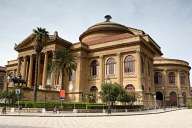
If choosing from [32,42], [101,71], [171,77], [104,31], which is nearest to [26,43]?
[32,42]

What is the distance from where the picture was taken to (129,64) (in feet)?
169

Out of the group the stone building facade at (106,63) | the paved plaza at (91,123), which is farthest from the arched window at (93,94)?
the paved plaza at (91,123)

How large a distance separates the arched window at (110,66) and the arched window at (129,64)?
3.11m

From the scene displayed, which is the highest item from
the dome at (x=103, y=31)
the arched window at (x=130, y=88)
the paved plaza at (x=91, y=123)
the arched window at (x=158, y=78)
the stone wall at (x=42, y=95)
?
the dome at (x=103, y=31)

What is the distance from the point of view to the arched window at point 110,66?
177 ft

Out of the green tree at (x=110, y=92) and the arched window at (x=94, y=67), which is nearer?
the green tree at (x=110, y=92)

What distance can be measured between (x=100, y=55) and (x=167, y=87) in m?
24.4

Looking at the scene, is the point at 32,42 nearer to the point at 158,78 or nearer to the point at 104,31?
the point at 104,31

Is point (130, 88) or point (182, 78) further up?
point (182, 78)

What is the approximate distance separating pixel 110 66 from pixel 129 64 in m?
4.86

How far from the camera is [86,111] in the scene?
36.3 m

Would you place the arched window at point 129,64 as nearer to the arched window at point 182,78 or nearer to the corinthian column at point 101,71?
the corinthian column at point 101,71

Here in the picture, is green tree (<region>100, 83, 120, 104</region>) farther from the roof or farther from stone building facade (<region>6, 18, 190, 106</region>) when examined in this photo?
the roof

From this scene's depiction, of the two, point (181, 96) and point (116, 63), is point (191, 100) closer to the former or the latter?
point (181, 96)
